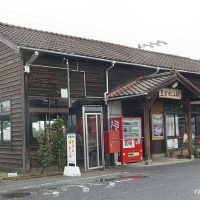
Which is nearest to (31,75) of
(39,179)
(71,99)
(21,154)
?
(71,99)

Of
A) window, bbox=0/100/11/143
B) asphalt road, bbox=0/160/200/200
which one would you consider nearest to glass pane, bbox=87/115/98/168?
asphalt road, bbox=0/160/200/200

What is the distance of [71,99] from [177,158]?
247 inches

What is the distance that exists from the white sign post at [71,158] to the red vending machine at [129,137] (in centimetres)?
305

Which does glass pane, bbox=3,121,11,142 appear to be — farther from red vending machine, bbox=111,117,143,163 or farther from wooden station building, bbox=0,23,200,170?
red vending machine, bbox=111,117,143,163

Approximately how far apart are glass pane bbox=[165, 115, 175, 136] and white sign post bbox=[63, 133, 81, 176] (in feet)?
22.9

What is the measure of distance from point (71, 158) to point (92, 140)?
140cm

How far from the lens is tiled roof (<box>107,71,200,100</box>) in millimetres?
15902

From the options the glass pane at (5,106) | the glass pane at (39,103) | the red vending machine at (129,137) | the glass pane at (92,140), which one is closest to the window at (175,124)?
the red vending machine at (129,137)

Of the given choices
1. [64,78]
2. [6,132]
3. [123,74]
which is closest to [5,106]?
[6,132]

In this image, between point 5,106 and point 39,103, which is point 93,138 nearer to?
point 39,103

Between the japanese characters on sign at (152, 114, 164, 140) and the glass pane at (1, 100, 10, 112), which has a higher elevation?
the glass pane at (1, 100, 10, 112)

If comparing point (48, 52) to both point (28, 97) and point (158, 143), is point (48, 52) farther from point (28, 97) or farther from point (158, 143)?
point (158, 143)

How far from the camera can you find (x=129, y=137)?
16.8 metres

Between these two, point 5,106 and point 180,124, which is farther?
point 180,124
